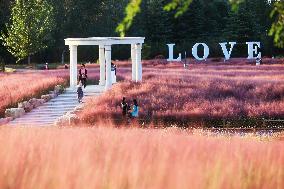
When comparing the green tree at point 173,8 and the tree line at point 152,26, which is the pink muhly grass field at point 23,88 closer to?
the green tree at point 173,8

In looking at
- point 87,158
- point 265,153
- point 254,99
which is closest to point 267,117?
point 254,99

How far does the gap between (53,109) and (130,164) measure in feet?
71.1

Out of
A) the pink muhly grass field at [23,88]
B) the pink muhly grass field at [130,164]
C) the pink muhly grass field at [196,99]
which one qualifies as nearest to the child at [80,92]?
the pink muhly grass field at [196,99]

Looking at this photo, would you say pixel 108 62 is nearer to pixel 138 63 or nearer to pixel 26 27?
pixel 138 63

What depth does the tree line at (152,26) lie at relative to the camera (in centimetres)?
6950

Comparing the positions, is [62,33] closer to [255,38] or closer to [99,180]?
[255,38]

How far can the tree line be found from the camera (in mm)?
69500

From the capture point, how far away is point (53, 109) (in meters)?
27.9

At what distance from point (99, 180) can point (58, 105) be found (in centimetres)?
2369

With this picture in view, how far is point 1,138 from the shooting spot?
8.27 m

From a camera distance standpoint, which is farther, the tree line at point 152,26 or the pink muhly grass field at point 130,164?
the tree line at point 152,26

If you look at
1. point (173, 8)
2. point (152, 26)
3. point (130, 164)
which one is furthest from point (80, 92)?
point (152, 26)

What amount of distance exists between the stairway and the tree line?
30.9 meters

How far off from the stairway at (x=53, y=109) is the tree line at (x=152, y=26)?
30895 millimetres
